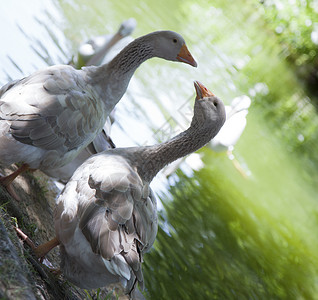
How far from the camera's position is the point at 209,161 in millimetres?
8414

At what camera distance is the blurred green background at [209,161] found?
5.73 m

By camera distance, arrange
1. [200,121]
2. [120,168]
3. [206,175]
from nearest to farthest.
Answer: [120,168], [200,121], [206,175]

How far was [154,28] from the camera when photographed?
11.4m

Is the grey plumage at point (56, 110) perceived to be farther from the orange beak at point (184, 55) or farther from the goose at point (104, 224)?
the orange beak at point (184, 55)

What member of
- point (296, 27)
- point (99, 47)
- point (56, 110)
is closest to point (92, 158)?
point (56, 110)

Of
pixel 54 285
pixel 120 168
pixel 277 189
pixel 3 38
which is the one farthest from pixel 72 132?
pixel 277 189

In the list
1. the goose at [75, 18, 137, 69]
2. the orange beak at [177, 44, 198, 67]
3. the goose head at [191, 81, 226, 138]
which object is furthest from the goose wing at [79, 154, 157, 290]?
the goose at [75, 18, 137, 69]

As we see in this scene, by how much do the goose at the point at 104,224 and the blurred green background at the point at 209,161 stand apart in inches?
61.8

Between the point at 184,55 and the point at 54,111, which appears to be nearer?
the point at 54,111

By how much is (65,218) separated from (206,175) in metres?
4.93

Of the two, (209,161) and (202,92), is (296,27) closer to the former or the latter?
(209,161)

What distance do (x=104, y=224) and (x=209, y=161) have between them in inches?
219

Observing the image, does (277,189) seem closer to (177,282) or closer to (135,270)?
(177,282)

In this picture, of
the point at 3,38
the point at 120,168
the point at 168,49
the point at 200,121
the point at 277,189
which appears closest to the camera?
the point at 120,168
